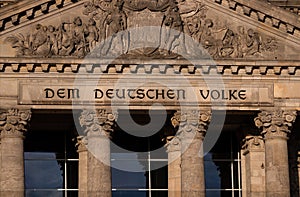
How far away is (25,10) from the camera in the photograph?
42.8 metres

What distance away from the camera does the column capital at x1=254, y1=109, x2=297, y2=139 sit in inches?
1720

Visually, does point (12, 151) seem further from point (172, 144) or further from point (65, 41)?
point (172, 144)

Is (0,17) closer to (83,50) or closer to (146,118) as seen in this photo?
(83,50)

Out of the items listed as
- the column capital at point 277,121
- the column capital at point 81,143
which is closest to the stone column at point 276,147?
the column capital at point 277,121

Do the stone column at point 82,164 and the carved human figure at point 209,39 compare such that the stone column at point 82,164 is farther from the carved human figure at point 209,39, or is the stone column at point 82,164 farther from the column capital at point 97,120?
the carved human figure at point 209,39

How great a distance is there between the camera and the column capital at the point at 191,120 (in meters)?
43.4

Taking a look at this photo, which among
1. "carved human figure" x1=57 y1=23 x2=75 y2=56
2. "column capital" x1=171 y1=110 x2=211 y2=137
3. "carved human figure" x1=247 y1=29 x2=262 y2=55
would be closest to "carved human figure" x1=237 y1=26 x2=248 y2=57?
"carved human figure" x1=247 y1=29 x2=262 y2=55

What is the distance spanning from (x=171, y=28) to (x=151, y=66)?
1.64 metres

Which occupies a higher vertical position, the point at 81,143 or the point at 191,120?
the point at 191,120

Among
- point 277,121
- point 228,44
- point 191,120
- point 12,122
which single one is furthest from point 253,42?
point 12,122

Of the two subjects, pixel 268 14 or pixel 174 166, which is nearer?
pixel 268 14

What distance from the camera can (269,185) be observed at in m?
Answer: 43.4

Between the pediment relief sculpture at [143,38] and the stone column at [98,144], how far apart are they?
7.27ft

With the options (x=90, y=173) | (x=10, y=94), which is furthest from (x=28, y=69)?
(x=90, y=173)
